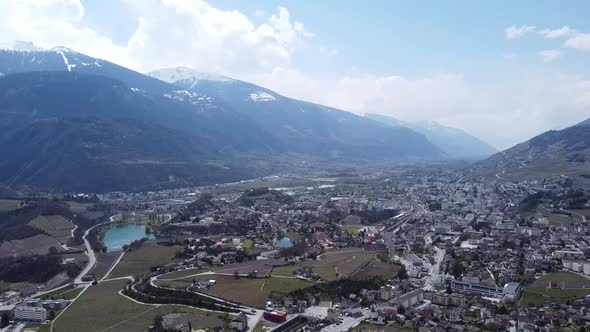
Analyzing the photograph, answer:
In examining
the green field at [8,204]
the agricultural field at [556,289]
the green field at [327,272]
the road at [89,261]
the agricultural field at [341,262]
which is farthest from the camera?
the green field at [8,204]

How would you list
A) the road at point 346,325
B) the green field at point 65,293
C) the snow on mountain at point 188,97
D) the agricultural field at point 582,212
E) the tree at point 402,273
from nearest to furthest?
the road at point 346,325 → the green field at point 65,293 → the tree at point 402,273 → the agricultural field at point 582,212 → the snow on mountain at point 188,97

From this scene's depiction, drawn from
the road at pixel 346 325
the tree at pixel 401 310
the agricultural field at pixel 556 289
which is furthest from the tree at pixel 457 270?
the road at pixel 346 325

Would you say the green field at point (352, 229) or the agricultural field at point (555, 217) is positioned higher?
the agricultural field at point (555, 217)

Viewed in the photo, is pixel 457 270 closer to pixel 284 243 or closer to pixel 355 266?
pixel 355 266

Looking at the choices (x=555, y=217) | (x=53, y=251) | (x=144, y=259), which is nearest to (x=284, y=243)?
(x=144, y=259)

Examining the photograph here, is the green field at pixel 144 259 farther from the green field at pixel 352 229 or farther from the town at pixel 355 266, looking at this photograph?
the green field at pixel 352 229

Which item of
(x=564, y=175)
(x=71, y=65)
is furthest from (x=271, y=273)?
(x=71, y=65)
